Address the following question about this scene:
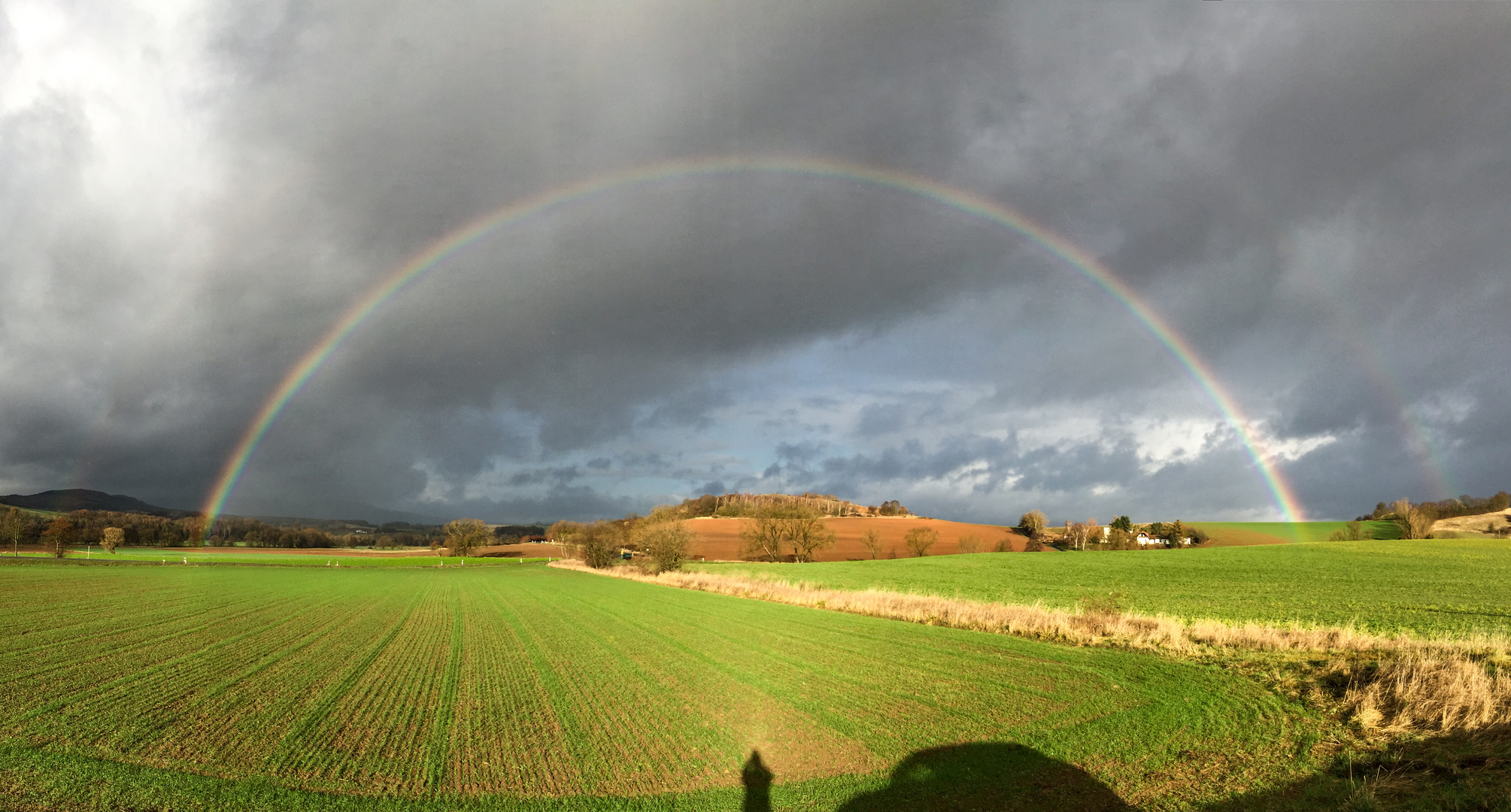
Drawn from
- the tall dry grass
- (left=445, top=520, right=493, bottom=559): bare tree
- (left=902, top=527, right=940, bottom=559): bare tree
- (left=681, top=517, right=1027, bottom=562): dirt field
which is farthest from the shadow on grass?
(left=445, top=520, right=493, bottom=559): bare tree

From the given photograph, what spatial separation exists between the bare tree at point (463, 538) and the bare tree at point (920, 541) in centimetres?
8414

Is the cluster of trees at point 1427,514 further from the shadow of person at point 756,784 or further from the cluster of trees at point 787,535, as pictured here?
the shadow of person at point 756,784

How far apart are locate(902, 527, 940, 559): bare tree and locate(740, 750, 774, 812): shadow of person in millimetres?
89578

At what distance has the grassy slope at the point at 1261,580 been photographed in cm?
2564

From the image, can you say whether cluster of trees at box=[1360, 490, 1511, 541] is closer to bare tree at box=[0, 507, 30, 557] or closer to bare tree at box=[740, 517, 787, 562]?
bare tree at box=[740, 517, 787, 562]

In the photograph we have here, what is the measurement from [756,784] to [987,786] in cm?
308

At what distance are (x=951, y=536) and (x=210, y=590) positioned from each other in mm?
87092

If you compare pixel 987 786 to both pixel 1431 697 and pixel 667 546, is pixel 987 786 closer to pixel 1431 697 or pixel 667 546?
pixel 1431 697

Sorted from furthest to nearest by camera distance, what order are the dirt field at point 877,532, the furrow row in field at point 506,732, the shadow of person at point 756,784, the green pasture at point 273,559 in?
1. the green pasture at point 273,559
2. the dirt field at point 877,532
3. the furrow row in field at point 506,732
4. the shadow of person at point 756,784

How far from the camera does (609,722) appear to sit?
39.3 feet

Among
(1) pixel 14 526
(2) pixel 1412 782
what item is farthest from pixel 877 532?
(1) pixel 14 526

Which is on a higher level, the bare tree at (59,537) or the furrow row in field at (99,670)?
the bare tree at (59,537)

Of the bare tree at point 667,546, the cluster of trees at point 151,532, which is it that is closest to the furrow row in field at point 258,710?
the bare tree at point 667,546

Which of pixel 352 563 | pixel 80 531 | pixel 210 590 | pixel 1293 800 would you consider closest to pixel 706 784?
pixel 1293 800
